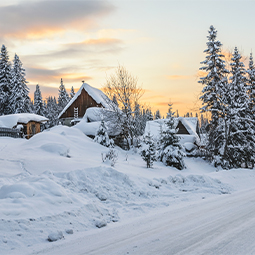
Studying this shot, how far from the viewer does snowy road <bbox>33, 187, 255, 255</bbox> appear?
14.2 feet

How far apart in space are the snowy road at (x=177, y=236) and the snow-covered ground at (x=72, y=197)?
0.44 m

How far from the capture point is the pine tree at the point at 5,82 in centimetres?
4628

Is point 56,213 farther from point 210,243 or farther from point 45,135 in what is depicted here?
point 45,135

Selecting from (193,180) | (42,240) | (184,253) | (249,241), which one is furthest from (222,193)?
(42,240)

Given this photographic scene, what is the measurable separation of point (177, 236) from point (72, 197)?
320cm

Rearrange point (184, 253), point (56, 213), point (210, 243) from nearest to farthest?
point (184, 253)
point (210, 243)
point (56, 213)

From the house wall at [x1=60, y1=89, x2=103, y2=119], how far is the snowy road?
3186 cm

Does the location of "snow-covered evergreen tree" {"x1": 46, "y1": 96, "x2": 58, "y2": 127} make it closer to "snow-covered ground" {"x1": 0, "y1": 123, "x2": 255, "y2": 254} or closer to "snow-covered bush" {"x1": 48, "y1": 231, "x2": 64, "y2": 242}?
"snow-covered ground" {"x1": 0, "y1": 123, "x2": 255, "y2": 254}

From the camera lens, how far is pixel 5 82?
4659 centimetres

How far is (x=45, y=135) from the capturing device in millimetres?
18469

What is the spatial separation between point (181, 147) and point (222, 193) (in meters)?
9.08

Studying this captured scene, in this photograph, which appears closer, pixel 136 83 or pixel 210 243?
pixel 210 243

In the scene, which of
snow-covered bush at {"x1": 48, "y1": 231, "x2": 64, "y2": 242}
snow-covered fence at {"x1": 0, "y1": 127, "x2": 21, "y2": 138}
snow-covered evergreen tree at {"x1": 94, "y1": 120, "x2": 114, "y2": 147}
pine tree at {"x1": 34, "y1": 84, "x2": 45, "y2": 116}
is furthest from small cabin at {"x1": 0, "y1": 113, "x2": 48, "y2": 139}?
pine tree at {"x1": 34, "y1": 84, "x2": 45, "y2": 116}

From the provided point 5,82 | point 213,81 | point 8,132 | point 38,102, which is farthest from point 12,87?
point 213,81
